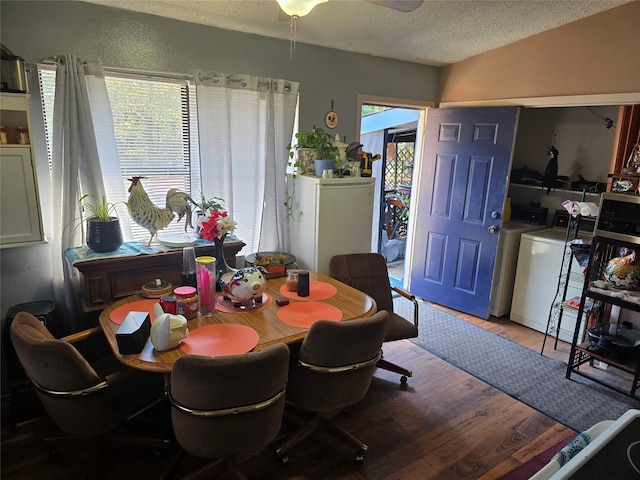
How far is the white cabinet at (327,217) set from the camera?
2.96 meters

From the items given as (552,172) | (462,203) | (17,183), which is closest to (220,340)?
(17,183)

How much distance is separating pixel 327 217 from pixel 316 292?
0.78 metres

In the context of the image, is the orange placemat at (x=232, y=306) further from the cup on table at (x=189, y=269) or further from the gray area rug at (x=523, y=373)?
the gray area rug at (x=523, y=373)

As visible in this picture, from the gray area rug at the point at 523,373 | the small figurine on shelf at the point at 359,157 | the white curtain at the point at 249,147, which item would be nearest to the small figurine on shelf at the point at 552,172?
the gray area rug at the point at 523,373

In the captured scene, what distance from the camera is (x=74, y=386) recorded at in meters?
1.60

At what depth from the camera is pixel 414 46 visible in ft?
10.8

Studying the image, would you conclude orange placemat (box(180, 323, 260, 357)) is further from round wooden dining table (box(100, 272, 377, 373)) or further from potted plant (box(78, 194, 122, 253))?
potted plant (box(78, 194, 122, 253))

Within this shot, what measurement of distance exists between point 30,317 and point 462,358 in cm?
277

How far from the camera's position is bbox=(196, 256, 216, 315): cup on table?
2.02m

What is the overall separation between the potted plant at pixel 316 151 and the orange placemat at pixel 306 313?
3.89 ft

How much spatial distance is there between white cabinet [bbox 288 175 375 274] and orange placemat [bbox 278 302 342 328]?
87cm

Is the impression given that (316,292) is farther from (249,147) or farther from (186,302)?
(249,147)

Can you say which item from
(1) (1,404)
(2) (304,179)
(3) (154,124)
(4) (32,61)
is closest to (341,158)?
(2) (304,179)

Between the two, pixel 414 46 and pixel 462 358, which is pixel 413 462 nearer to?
pixel 462 358
